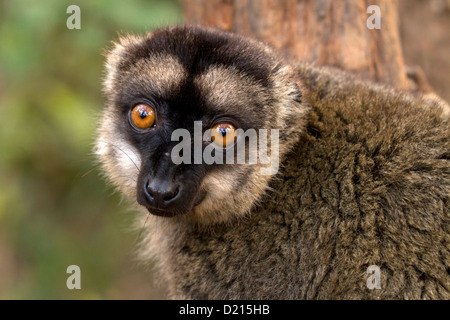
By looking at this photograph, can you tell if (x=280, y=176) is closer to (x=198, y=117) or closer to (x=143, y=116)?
(x=198, y=117)

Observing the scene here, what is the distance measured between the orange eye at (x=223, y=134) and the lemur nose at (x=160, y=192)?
1.66 feet

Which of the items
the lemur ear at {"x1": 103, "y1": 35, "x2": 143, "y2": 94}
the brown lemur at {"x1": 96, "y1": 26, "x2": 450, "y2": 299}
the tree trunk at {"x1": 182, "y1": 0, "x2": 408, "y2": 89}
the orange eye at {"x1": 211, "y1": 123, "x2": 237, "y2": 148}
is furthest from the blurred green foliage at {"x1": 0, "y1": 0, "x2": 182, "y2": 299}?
the orange eye at {"x1": 211, "y1": 123, "x2": 237, "y2": 148}

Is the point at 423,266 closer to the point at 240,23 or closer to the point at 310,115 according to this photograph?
the point at 310,115

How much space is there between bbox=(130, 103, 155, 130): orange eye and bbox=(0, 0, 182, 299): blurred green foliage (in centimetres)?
111

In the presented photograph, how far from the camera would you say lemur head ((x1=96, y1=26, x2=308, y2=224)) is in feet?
14.0

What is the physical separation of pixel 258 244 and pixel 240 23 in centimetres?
301

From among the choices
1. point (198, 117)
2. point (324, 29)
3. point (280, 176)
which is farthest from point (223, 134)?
point (324, 29)

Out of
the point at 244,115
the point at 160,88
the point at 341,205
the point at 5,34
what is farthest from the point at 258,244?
the point at 5,34

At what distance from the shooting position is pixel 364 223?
434 centimetres

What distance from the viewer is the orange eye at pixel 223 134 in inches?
173

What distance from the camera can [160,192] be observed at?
4.11 m

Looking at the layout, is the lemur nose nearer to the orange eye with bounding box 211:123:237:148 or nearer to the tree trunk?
the orange eye with bounding box 211:123:237:148

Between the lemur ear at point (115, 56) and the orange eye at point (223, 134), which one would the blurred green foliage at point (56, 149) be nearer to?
the lemur ear at point (115, 56)

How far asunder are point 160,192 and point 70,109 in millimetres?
3461
